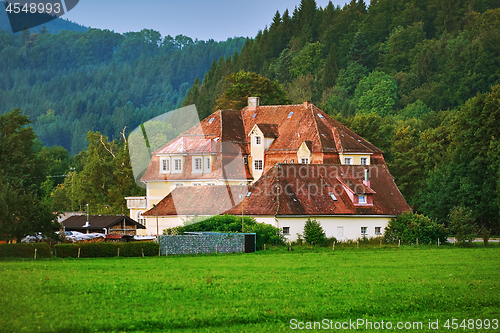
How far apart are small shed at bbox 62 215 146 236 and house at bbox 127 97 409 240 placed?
2590mm

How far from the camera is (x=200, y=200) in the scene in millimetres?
66312

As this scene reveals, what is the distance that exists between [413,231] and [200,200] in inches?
729

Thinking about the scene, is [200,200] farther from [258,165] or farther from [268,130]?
[268,130]

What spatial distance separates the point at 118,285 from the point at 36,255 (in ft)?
54.6

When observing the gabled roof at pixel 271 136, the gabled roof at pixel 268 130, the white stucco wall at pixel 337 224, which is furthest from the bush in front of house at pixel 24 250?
the gabled roof at pixel 268 130

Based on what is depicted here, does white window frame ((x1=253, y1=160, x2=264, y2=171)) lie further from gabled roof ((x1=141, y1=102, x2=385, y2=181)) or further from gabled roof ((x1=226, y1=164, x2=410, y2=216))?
gabled roof ((x1=226, y1=164, x2=410, y2=216))

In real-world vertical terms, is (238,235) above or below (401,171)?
below

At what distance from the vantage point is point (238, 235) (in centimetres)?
5278

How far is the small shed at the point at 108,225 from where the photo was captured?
7538 cm

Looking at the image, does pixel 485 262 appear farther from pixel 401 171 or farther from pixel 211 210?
pixel 401 171

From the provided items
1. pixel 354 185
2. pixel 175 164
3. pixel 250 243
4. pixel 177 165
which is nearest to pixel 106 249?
pixel 250 243

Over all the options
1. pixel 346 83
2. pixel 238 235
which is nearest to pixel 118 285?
pixel 238 235

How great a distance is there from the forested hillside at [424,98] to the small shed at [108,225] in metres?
28.5

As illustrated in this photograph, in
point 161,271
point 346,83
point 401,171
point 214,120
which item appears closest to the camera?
point 161,271
